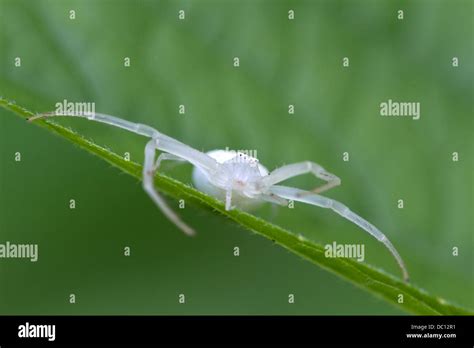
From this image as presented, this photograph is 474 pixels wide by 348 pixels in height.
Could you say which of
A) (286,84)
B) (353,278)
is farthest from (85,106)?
(353,278)

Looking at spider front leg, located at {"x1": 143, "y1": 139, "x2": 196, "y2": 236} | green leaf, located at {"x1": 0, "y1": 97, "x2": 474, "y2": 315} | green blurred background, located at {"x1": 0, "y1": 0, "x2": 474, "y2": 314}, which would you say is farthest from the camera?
green blurred background, located at {"x1": 0, "y1": 0, "x2": 474, "y2": 314}

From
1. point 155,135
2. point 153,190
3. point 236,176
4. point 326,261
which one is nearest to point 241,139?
point 236,176

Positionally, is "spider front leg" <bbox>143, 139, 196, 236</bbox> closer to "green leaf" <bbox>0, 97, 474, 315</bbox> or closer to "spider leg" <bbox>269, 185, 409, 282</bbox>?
"green leaf" <bbox>0, 97, 474, 315</bbox>

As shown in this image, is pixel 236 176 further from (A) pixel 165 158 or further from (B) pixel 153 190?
(B) pixel 153 190

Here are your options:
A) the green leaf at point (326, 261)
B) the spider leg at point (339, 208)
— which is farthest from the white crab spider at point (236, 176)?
the green leaf at point (326, 261)

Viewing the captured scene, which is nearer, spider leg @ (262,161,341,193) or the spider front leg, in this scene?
the spider front leg

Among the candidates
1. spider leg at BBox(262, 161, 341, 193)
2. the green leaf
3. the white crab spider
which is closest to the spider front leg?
the white crab spider

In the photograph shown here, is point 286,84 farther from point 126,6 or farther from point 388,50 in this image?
point 126,6

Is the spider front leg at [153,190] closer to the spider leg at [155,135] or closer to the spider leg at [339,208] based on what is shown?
the spider leg at [155,135]
